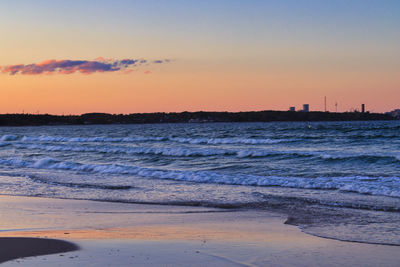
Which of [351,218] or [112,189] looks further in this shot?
[112,189]

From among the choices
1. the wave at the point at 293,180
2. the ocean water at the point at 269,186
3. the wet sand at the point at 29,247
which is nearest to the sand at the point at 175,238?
the wet sand at the point at 29,247

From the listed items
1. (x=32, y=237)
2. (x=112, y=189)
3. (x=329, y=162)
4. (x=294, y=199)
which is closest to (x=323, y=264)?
(x=32, y=237)

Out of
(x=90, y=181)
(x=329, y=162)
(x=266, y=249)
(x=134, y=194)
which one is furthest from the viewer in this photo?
(x=329, y=162)

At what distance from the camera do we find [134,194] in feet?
46.8

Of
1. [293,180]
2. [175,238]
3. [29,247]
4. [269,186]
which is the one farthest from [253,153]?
[29,247]

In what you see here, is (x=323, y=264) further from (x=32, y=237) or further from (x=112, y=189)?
(x=112, y=189)

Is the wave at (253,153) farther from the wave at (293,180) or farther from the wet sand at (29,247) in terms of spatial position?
the wet sand at (29,247)

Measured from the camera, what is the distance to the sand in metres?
6.49

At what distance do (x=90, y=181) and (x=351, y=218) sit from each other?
36.1ft

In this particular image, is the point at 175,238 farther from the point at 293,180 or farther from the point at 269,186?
the point at 293,180

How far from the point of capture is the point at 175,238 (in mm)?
7957

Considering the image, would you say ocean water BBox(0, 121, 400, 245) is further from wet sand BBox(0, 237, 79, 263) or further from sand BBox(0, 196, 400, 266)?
wet sand BBox(0, 237, 79, 263)

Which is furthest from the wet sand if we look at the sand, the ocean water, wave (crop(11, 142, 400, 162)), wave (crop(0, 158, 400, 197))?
wave (crop(11, 142, 400, 162))

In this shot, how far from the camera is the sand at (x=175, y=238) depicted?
649 centimetres
